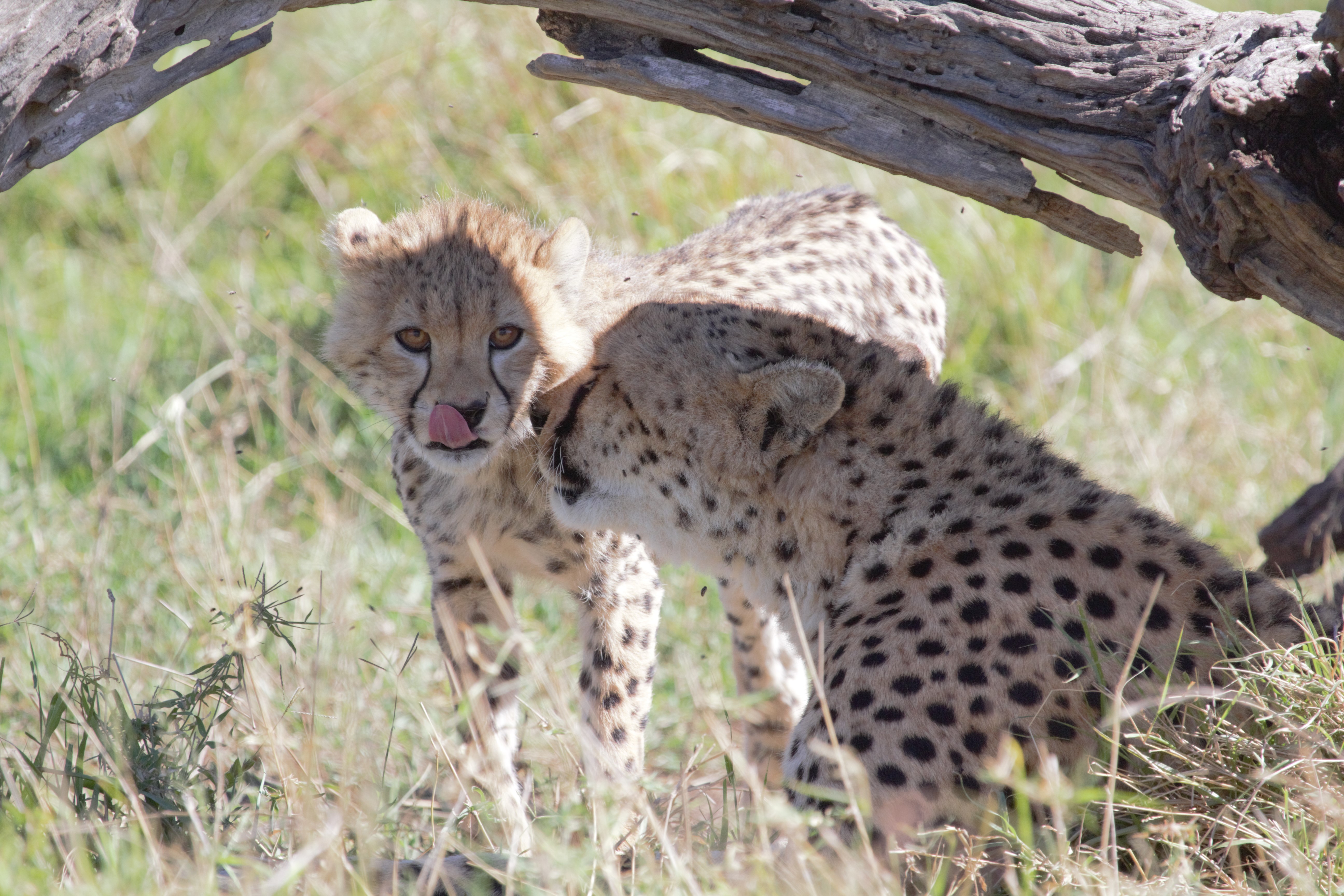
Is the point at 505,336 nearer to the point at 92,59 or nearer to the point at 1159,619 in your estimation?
the point at 92,59

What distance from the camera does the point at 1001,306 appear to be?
4.57m

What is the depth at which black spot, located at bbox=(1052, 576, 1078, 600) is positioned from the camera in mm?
2102

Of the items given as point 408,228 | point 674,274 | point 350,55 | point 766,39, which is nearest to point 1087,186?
point 766,39

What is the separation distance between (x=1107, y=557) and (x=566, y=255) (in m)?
Answer: 1.31

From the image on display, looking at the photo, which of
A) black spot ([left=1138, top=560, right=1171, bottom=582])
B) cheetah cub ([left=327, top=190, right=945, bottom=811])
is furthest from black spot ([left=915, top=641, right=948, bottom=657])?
cheetah cub ([left=327, top=190, right=945, bottom=811])

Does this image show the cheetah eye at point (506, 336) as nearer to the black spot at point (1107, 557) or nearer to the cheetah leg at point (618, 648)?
the cheetah leg at point (618, 648)

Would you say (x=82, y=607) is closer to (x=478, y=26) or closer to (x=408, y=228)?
(x=408, y=228)

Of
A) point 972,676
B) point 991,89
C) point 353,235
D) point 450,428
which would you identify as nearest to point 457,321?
point 450,428

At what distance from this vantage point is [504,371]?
2623 mm

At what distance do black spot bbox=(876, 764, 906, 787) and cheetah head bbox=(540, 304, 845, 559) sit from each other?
540 millimetres

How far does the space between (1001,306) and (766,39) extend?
251cm

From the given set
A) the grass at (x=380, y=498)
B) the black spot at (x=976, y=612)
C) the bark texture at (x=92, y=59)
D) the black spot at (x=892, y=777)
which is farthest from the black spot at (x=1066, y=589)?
the bark texture at (x=92, y=59)

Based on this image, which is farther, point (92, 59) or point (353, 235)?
point (353, 235)

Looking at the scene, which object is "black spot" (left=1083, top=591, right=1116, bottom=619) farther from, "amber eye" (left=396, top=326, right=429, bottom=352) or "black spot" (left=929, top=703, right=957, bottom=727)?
"amber eye" (left=396, top=326, right=429, bottom=352)
